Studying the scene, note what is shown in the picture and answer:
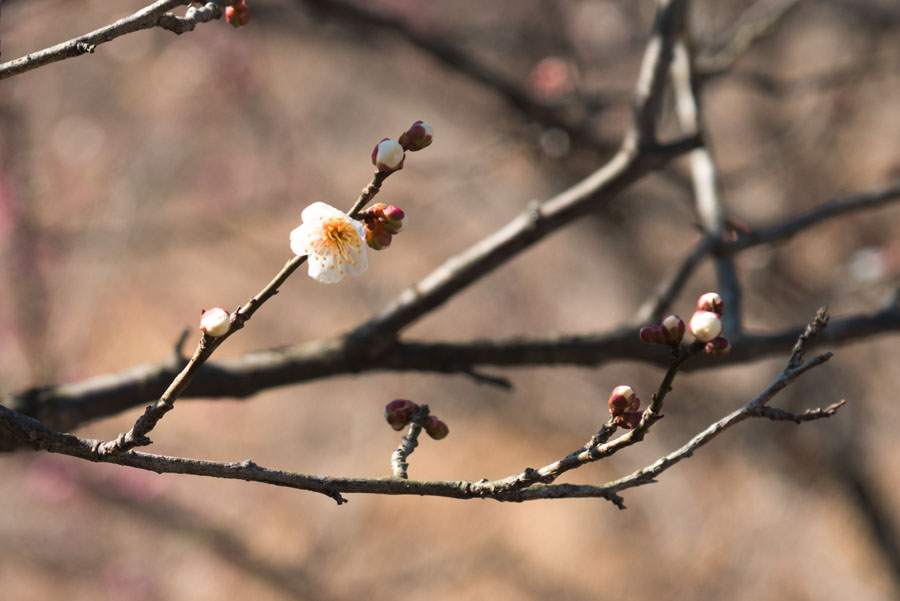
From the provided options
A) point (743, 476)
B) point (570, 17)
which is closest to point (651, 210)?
point (570, 17)

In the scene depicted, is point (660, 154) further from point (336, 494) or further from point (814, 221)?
point (336, 494)

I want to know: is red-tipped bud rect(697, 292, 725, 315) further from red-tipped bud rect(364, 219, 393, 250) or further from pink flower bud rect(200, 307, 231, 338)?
pink flower bud rect(200, 307, 231, 338)

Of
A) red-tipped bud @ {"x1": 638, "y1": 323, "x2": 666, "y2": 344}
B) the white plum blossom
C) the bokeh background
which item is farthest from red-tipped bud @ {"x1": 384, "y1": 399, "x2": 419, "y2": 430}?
the bokeh background

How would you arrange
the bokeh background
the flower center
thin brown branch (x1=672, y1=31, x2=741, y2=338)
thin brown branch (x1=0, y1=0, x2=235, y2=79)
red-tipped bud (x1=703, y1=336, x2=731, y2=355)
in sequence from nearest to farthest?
thin brown branch (x1=0, y1=0, x2=235, y2=79)
red-tipped bud (x1=703, y1=336, x2=731, y2=355)
the flower center
thin brown branch (x1=672, y1=31, x2=741, y2=338)
the bokeh background

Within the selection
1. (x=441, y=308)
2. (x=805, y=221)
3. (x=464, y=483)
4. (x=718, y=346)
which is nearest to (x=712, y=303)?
(x=718, y=346)

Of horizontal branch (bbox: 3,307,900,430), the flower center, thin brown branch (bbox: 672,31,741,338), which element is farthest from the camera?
thin brown branch (bbox: 672,31,741,338)

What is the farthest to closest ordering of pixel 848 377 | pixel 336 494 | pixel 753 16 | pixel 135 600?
1. pixel 848 377
2. pixel 135 600
3. pixel 753 16
4. pixel 336 494
